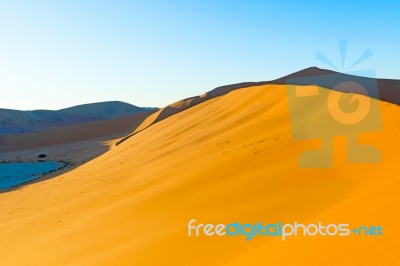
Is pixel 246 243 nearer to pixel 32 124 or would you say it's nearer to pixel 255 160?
pixel 255 160

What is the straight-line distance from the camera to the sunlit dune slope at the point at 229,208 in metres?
3.92

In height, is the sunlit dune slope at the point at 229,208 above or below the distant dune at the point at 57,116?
below

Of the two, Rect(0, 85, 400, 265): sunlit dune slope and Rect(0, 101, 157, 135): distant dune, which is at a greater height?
Rect(0, 101, 157, 135): distant dune

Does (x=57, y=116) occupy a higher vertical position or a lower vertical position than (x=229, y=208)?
higher

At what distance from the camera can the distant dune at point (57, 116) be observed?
7993 cm

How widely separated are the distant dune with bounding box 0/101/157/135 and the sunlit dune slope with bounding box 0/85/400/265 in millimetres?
76615

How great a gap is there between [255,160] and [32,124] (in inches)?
3419

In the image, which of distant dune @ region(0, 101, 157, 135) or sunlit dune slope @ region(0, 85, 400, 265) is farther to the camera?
distant dune @ region(0, 101, 157, 135)

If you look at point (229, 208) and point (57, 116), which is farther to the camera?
point (57, 116)

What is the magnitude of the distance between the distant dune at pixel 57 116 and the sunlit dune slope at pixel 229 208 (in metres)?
76.6

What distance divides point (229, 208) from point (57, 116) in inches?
4496

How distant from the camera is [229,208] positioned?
556cm

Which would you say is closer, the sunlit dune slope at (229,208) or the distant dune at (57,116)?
the sunlit dune slope at (229,208)

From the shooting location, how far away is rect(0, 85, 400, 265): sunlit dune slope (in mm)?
3924
